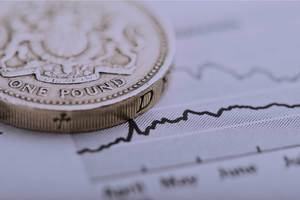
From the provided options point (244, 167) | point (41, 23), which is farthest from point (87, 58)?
point (244, 167)

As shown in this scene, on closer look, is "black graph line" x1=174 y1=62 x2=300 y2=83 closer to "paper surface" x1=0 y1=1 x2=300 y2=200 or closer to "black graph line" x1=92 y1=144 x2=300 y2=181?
"paper surface" x1=0 y1=1 x2=300 y2=200

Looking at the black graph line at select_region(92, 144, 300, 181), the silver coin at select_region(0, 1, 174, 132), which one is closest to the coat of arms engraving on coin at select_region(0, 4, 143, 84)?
the silver coin at select_region(0, 1, 174, 132)

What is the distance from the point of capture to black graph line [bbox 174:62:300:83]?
30.9 inches

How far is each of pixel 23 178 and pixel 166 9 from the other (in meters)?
0.42

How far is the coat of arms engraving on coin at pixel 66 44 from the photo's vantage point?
27.1 inches

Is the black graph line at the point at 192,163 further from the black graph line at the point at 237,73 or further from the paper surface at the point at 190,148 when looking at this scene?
the black graph line at the point at 237,73

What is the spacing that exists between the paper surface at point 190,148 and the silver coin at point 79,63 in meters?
0.03

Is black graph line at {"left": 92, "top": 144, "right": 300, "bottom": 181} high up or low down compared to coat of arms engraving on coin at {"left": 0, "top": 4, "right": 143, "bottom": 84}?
down

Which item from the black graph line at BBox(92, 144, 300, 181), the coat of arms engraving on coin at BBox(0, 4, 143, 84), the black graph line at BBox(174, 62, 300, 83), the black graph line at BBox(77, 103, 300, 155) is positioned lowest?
the black graph line at BBox(92, 144, 300, 181)

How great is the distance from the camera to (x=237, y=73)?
792 mm

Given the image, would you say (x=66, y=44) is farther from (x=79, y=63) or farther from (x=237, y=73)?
(x=237, y=73)

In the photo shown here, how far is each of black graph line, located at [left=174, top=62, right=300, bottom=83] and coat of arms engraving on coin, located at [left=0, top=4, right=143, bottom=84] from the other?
10 centimetres

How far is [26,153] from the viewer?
65 centimetres

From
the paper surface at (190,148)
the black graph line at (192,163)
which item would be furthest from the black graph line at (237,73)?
the black graph line at (192,163)
